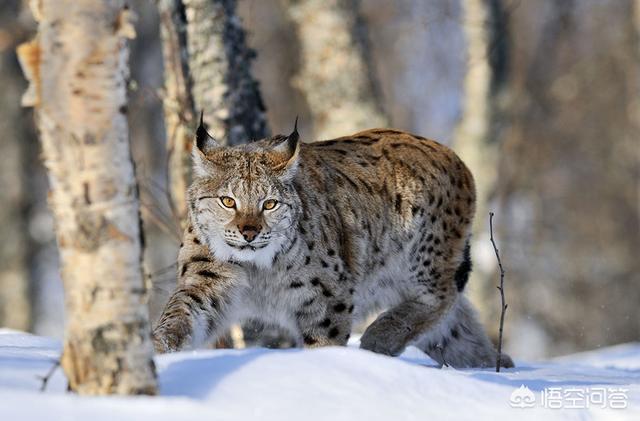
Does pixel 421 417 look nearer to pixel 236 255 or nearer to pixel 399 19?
pixel 236 255

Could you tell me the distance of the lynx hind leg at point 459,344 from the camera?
632 cm

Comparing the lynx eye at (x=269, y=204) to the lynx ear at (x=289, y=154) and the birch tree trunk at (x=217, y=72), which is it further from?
the birch tree trunk at (x=217, y=72)

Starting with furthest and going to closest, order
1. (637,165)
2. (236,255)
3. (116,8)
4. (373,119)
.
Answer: (637,165)
(373,119)
(236,255)
(116,8)

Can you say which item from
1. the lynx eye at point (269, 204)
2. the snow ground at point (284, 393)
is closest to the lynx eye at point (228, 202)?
the lynx eye at point (269, 204)

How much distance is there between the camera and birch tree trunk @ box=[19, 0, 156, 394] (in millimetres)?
3225

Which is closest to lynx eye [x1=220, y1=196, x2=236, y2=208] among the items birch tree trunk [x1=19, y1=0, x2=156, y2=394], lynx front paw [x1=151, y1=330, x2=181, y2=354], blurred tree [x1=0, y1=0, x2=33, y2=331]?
lynx front paw [x1=151, y1=330, x2=181, y2=354]

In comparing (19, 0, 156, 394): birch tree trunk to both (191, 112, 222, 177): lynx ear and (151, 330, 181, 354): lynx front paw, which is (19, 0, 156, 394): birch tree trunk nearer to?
(151, 330, 181, 354): lynx front paw

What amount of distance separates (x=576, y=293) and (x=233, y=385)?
708 inches

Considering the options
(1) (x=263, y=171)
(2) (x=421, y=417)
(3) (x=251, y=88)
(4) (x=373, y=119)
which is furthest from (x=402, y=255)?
(4) (x=373, y=119)

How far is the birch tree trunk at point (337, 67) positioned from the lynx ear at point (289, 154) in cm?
452

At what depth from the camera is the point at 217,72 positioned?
273 inches

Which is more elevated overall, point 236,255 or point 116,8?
point 116,8

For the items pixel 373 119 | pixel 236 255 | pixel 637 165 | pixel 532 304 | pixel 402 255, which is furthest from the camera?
pixel 637 165

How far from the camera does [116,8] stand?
A: 325 cm
